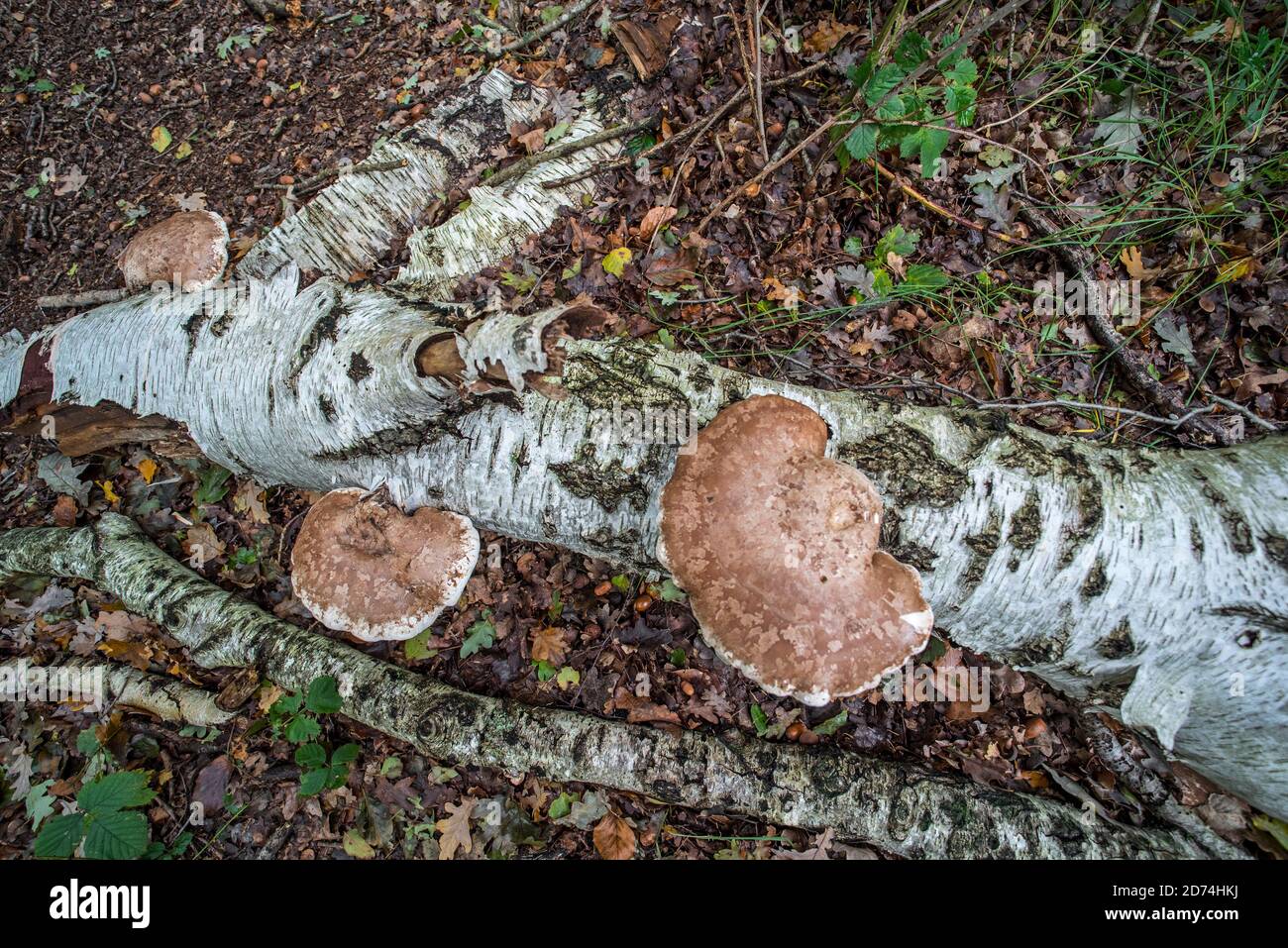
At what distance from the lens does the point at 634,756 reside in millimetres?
3998

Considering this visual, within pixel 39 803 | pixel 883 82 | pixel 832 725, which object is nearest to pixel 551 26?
pixel 883 82

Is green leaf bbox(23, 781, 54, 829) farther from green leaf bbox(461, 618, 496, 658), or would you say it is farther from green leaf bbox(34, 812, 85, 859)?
green leaf bbox(461, 618, 496, 658)

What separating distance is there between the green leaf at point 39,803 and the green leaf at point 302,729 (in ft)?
6.73

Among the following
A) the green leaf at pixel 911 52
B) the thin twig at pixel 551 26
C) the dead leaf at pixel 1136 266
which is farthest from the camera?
the thin twig at pixel 551 26

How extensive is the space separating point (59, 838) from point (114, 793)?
1.10ft

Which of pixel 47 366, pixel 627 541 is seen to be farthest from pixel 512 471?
pixel 47 366

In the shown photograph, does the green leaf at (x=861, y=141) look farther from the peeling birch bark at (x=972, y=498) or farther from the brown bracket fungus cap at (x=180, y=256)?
the brown bracket fungus cap at (x=180, y=256)

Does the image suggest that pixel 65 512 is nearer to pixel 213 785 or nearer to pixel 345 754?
pixel 213 785

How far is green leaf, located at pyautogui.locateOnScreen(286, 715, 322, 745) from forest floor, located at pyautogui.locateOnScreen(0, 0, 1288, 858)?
0.31 m

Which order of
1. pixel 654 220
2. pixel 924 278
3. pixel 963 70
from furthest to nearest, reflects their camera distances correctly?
pixel 654 220 < pixel 924 278 < pixel 963 70

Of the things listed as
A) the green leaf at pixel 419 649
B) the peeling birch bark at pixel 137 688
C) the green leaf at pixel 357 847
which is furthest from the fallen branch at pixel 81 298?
the green leaf at pixel 357 847

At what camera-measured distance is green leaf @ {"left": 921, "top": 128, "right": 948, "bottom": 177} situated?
12.1 ft

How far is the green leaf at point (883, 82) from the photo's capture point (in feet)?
12.5
